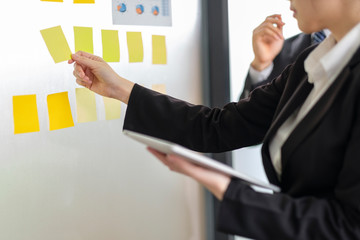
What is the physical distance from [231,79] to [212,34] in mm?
238

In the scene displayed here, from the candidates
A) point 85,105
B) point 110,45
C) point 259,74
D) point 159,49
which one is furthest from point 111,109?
point 259,74

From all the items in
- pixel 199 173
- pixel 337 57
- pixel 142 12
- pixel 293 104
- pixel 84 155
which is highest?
pixel 142 12

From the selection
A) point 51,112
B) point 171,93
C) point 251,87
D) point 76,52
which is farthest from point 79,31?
point 251,87

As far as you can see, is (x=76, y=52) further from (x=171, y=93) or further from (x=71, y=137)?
(x=171, y=93)

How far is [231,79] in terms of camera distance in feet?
6.75

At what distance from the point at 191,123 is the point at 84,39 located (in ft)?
1.55

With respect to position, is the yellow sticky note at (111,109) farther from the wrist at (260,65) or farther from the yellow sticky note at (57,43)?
the wrist at (260,65)

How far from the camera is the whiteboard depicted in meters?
1.30

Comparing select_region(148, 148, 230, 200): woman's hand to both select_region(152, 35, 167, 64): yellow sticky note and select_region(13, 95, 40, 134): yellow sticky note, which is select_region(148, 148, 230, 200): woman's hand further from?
select_region(152, 35, 167, 64): yellow sticky note

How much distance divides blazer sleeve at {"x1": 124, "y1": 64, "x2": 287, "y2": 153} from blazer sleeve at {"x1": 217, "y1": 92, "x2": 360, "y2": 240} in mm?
369

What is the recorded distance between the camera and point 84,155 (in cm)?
151

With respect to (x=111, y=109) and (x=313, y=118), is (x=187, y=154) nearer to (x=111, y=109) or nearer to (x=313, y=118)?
(x=313, y=118)

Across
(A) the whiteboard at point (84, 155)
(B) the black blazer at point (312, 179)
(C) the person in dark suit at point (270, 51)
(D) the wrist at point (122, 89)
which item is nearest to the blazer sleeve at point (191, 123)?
(D) the wrist at point (122, 89)

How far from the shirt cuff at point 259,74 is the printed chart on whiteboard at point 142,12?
42 cm
